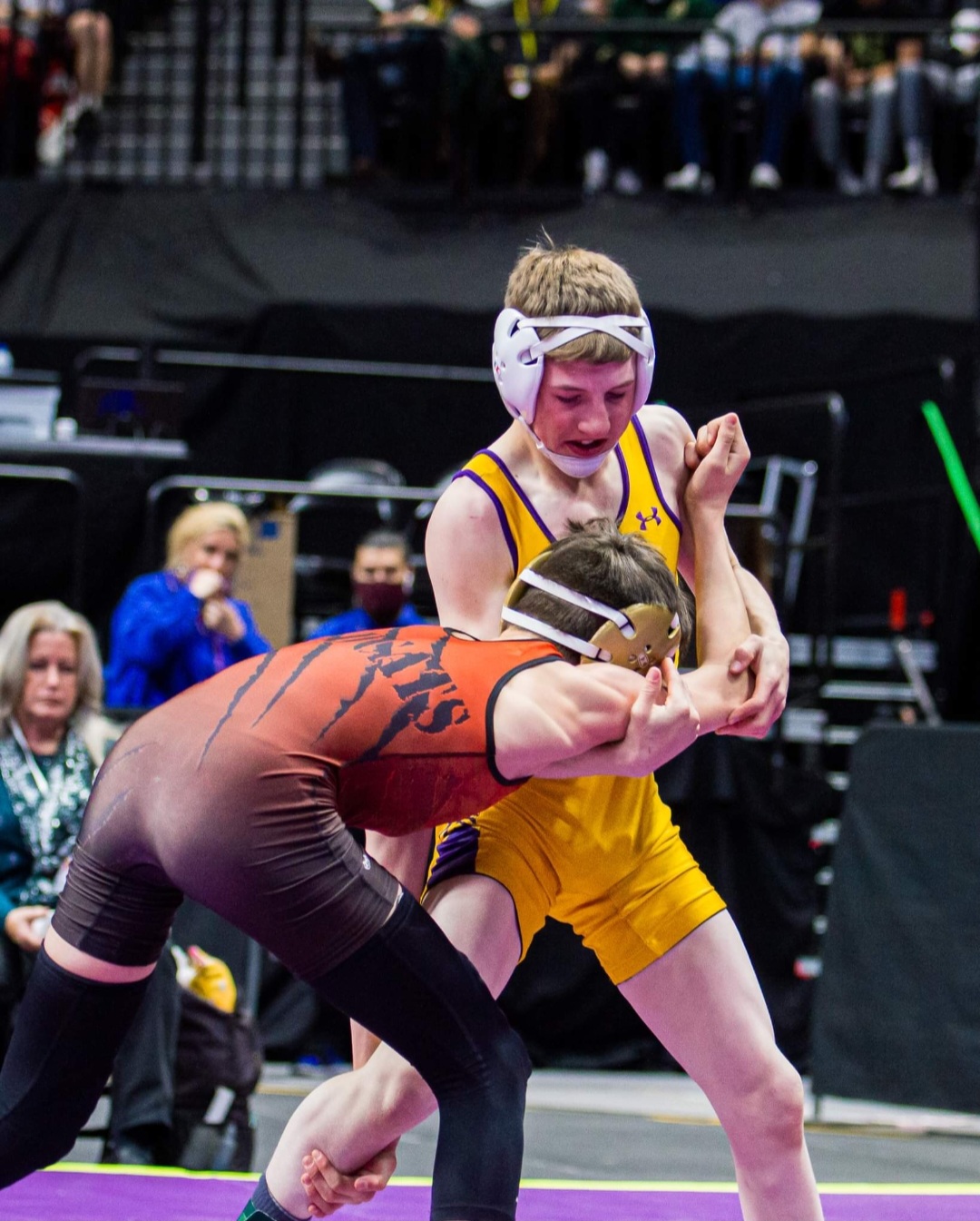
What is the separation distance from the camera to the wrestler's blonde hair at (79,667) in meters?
4.66

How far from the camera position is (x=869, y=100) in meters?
9.07

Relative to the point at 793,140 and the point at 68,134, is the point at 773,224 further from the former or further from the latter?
the point at 68,134

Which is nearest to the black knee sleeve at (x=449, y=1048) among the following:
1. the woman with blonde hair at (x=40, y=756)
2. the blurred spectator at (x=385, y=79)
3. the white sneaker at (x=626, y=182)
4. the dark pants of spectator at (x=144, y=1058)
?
the dark pants of spectator at (x=144, y=1058)

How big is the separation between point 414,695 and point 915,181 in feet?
24.0

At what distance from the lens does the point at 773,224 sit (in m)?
8.91

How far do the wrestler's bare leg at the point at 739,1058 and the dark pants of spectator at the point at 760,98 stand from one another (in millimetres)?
7095

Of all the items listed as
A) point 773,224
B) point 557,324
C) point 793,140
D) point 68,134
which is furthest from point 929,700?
point 68,134

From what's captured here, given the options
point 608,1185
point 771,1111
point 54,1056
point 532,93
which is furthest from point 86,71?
point 771,1111

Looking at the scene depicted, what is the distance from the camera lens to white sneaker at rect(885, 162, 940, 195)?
8.84 m

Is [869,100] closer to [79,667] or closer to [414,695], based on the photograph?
[79,667]

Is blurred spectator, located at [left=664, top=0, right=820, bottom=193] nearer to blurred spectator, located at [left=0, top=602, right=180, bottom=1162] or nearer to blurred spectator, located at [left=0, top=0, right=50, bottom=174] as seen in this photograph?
blurred spectator, located at [left=0, top=0, right=50, bottom=174]

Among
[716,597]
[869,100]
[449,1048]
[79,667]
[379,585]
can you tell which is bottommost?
[449,1048]

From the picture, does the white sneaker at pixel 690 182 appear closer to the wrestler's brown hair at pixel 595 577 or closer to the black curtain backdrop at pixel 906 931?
the black curtain backdrop at pixel 906 931

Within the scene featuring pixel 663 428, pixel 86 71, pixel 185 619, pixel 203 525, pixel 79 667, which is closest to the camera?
pixel 663 428
